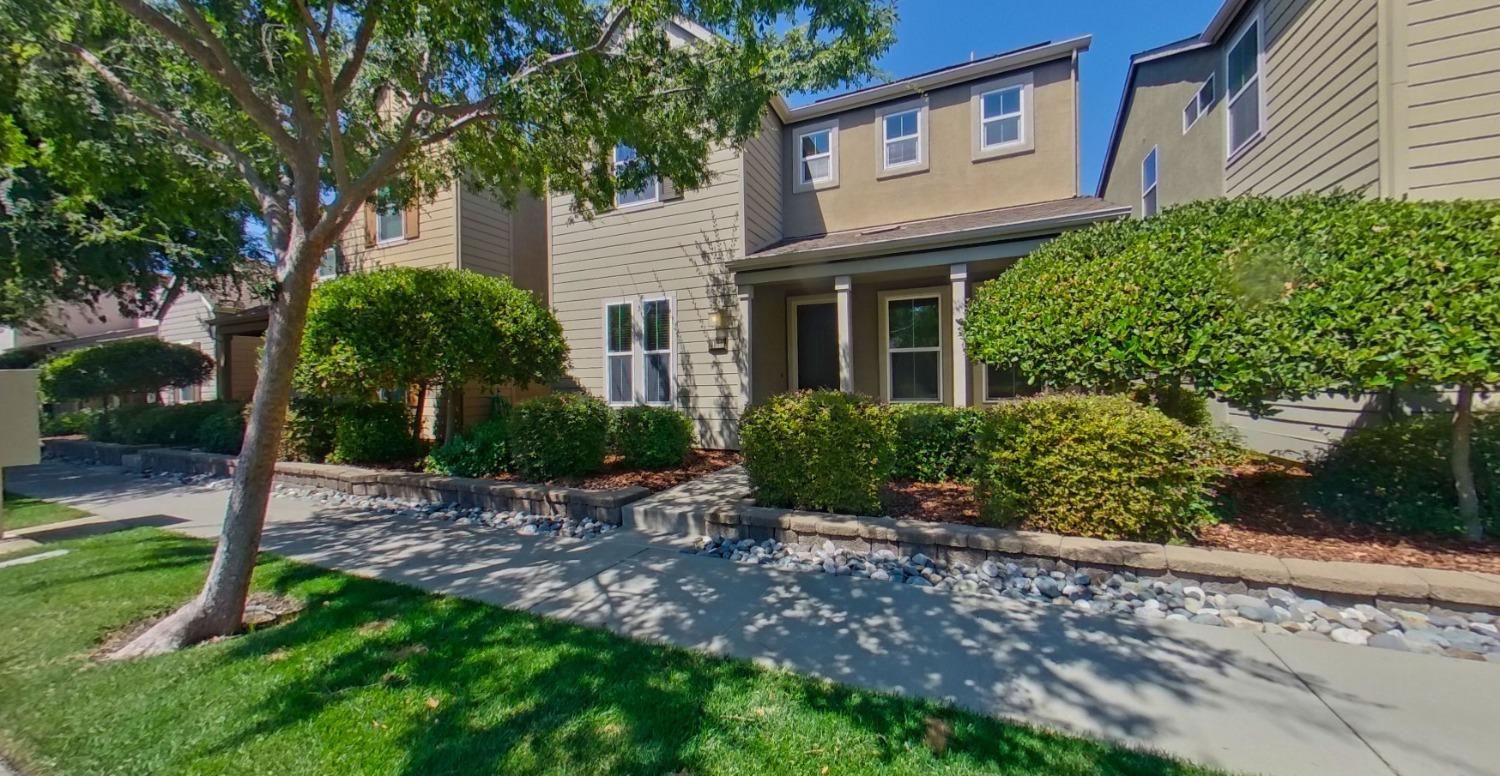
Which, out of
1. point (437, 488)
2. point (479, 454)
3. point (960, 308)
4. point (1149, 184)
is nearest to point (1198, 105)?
point (1149, 184)

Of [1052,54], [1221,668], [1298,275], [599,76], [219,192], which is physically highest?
[1052,54]

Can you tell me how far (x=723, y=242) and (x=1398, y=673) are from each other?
803 cm

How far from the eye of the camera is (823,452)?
493 cm

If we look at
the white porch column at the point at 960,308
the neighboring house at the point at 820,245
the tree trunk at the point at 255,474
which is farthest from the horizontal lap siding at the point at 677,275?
the tree trunk at the point at 255,474

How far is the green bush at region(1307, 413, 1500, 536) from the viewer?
393 cm

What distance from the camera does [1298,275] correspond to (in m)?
3.81

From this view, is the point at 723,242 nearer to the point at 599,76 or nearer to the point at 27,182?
the point at 599,76

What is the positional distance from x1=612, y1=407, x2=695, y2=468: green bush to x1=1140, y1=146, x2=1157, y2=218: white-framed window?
9.29m

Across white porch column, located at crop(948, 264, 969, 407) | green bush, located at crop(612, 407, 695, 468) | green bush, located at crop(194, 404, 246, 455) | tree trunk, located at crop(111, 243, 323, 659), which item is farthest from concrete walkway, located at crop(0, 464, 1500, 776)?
green bush, located at crop(194, 404, 246, 455)

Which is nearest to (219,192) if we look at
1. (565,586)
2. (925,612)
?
(565,586)

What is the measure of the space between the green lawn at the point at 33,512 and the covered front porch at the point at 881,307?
26.9ft

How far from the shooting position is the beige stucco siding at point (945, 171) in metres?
8.39

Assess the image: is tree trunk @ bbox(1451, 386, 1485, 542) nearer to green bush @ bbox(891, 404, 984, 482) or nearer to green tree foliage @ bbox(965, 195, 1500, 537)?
green tree foliage @ bbox(965, 195, 1500, 537)

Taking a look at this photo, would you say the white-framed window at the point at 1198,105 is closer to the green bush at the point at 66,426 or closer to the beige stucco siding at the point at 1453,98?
the beige stucco siding at the point at 1453,98
